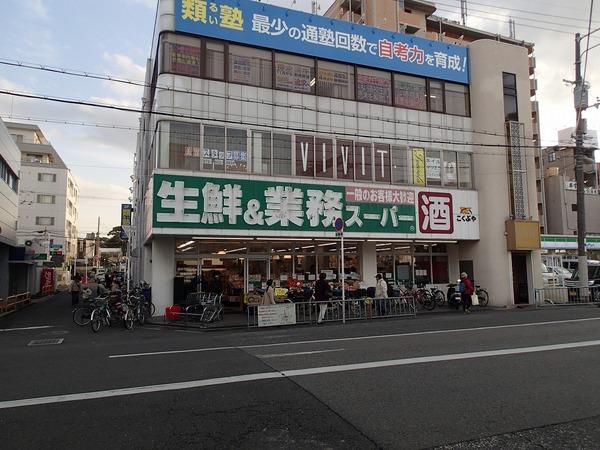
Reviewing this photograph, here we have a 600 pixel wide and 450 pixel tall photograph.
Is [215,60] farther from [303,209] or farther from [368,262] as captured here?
[368,262]

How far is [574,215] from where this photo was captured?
53.9 m

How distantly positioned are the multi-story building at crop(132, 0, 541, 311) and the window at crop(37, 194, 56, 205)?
5174 centimetres

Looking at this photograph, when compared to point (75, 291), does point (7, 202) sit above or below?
above

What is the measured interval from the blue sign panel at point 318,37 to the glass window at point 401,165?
3852mm

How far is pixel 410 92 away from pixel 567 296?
40.9ft

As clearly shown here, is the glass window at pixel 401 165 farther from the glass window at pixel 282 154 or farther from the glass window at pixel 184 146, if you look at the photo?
the glass window at pixel 184 146

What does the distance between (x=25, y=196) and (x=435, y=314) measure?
6487 centimetres

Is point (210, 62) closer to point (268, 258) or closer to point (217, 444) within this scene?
point (268, 258)

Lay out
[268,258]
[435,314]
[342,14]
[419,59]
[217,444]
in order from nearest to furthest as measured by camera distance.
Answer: [217,444] < [435,314] < [268,258] < [419,59] < [342,14]

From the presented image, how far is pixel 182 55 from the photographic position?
18.7 metres

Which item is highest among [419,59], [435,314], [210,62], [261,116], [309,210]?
[419,59]

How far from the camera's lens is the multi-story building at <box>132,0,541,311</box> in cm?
1856

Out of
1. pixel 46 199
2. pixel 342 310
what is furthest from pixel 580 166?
pixel 46 199

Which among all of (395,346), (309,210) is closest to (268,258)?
(309,210)
